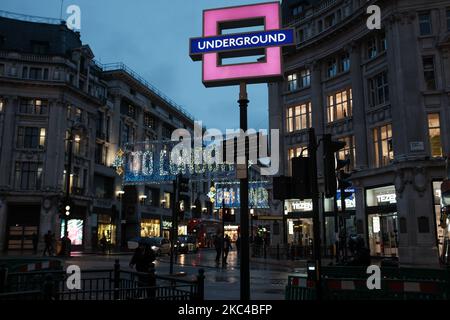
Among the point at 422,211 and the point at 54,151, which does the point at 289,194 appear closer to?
the point at 422,211

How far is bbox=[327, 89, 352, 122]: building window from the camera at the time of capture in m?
36.7

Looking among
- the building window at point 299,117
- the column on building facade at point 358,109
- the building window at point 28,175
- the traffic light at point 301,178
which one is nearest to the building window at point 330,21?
the column on building facade at point 358,109

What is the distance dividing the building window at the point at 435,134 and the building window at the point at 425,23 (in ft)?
17.9

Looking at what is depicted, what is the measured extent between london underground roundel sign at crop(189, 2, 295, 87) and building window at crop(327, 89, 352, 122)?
1155 inches

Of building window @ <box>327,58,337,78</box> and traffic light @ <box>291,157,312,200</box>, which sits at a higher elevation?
building window @ <box>327,58,337,78</box>

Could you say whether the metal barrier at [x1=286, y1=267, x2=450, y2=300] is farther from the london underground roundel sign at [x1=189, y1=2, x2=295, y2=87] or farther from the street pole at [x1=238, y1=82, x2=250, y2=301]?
the london underground roundel sign at [x1=189, y1=2, x2=295, y2=87]

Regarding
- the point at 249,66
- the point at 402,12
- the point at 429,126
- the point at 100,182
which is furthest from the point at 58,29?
the point at 249,66

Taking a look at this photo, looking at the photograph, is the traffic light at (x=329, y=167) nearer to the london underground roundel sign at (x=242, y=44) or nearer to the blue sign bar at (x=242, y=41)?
the london underground roundel sign at (x=242, y=44)

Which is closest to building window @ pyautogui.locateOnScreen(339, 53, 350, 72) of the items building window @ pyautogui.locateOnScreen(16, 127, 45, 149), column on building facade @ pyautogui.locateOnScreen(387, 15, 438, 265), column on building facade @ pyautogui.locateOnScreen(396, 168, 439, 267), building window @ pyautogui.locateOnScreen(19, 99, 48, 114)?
column on building facade @ pyautogui.locateOnScreen(387, 15, 438, 265)

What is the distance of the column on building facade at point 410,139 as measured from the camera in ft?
91.9

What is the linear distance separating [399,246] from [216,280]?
590 inches

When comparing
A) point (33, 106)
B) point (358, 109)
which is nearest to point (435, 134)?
A: point (358, 109)

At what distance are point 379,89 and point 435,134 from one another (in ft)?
19.0

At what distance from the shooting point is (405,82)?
30000 mm
